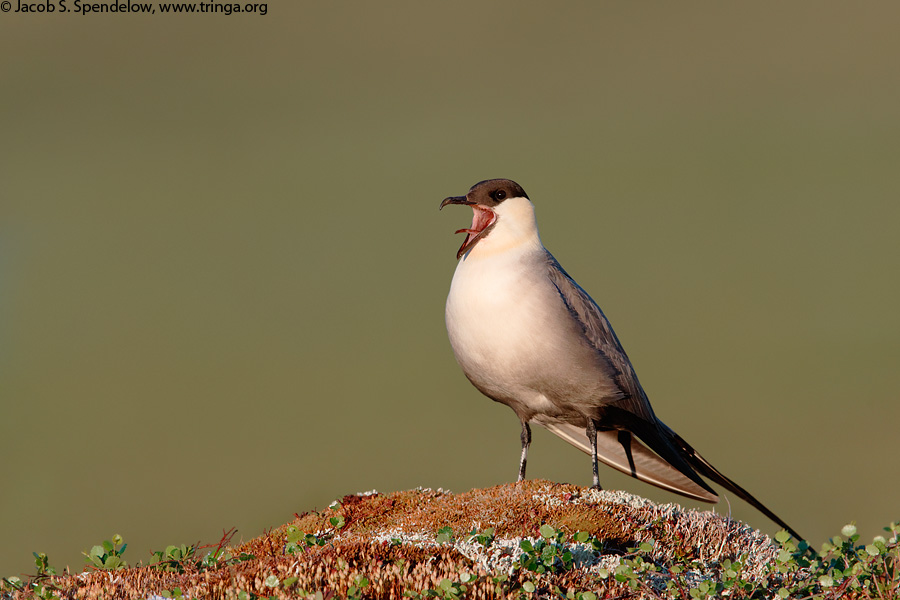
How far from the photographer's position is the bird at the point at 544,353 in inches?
306

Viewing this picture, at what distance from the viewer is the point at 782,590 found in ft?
17.5

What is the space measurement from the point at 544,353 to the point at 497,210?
1.58m

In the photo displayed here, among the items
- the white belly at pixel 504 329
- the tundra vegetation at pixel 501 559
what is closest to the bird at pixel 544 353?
the white belly at pixel 504 329

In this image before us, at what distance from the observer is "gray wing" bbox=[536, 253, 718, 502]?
814cm

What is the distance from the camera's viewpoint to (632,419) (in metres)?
8.31

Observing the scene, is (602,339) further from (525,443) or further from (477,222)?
(477,222)

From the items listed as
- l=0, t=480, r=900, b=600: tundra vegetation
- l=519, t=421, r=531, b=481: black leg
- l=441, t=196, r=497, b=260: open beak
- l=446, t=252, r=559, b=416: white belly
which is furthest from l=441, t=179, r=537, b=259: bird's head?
l=0, t=480, r=900, b=600: tundra vegetation

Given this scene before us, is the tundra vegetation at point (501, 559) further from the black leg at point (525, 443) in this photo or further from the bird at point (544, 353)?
the bird at point (544, 353)

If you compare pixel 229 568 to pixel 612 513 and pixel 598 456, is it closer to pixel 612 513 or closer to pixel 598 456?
pixel 612 513

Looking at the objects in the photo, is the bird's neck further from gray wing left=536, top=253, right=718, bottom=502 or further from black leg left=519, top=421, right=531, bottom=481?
black leg left=519, top=421, right=531, bottom=481

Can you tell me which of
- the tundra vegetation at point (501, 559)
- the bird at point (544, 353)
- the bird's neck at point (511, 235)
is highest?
the bird's neck at point (511, 235)

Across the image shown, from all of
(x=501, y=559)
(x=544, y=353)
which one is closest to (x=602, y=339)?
(x=544, y=353)

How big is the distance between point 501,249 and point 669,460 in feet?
8.63

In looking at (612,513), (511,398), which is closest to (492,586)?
(612,513)
